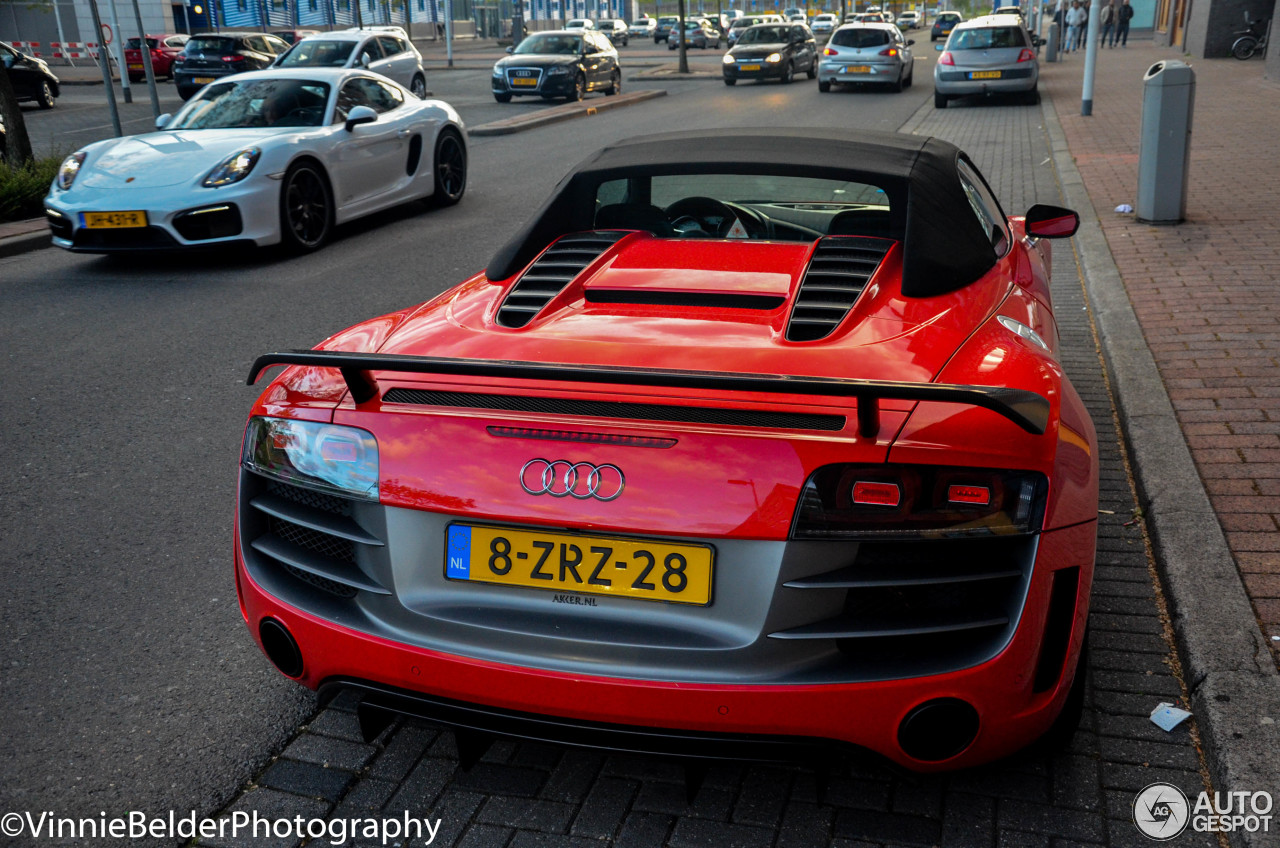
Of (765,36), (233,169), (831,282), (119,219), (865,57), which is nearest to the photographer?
(831,282)

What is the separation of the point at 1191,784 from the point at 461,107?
25.3 meters

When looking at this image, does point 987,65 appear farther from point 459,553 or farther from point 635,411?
point 459,553

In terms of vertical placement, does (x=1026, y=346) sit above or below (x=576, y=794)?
above

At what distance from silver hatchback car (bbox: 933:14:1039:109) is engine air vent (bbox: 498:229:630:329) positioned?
2003 centimetres

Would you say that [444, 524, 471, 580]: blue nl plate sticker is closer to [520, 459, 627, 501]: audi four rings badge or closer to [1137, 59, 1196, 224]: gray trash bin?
[520, 459, 627, 501]: audi four rings badge

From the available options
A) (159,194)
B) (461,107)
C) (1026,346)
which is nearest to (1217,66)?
(461,107)

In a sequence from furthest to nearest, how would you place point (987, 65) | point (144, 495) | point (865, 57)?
point (865, 57) → point (987, 65) → point (144, 495)

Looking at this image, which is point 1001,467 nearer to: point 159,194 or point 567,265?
point 567,265

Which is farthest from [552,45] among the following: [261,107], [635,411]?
[635,411]

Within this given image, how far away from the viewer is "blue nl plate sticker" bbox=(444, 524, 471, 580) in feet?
7.32

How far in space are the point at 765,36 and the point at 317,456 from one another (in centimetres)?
3142

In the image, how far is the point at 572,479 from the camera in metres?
2.15

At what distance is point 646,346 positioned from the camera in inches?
98.4

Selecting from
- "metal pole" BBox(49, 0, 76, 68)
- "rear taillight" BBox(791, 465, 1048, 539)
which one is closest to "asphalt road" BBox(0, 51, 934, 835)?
"rear taillight" BBox(791, 465, 1048, 539)
